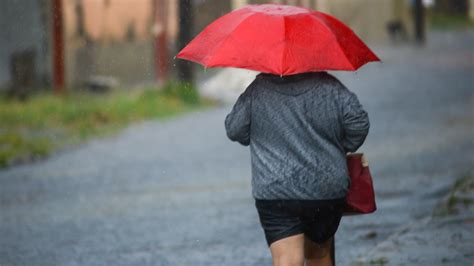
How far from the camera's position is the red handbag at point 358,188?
5.32 metres

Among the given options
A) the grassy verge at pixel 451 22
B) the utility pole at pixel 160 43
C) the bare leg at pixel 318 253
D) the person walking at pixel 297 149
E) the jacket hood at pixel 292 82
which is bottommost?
the grassy verge at pixel 451 22

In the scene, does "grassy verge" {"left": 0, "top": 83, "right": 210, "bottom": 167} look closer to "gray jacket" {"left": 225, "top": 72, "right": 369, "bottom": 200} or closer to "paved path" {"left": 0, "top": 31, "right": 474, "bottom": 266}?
"paved path" {"left": 0, "top": 31, "right": 474, "bottom": 266}

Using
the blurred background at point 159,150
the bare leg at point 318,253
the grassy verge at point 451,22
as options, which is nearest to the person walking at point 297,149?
the bare leg at point 318,253

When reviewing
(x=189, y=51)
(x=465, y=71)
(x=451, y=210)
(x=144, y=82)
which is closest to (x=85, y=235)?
(x=451, y=210)

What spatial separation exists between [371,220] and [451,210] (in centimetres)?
65

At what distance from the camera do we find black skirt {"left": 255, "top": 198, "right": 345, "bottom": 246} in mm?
5117

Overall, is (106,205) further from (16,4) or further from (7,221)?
(16,4)

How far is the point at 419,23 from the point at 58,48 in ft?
69.7

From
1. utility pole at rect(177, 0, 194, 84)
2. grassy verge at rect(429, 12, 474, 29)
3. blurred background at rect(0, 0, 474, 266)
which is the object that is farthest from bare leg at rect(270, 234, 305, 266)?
grassy verge at rect(429, 12, 474, 29)

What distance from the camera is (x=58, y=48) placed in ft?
70.2

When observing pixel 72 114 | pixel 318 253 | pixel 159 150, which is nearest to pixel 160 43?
pixel 72 114

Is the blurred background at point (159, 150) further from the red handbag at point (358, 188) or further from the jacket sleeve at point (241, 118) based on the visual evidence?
the jacket sleeve at point (241, 118)

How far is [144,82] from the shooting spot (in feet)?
78.7

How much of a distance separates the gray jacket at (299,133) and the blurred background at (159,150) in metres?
2.08
